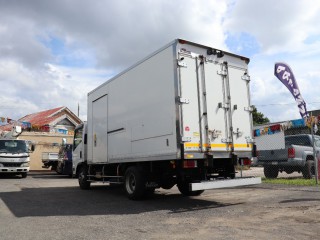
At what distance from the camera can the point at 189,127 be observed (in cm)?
823

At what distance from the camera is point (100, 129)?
12.1 meters

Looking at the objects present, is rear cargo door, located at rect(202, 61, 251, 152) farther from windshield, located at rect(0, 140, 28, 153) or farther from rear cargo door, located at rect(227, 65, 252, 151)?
windshield, located at rect(0, 140, 28, 153)

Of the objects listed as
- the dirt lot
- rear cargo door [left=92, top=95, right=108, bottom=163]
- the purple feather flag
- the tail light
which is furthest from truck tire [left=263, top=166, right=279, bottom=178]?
rear cargo door [left=92, top=95, right=108, bottom=163]

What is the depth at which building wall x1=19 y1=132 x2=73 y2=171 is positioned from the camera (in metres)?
→ 30.3

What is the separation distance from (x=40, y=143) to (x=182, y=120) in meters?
25.1

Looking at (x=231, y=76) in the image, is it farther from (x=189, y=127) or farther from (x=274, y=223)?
(x=274, y=223)

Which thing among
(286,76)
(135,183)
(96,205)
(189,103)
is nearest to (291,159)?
(286,76)

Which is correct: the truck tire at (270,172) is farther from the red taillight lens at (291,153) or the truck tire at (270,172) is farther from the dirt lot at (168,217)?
the dirt lot at (168,217)

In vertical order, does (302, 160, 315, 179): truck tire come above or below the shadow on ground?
above

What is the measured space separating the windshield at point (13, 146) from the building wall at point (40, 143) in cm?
930

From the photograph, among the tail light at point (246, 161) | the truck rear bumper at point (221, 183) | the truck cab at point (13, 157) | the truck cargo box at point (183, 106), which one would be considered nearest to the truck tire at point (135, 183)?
the truck cargo box at point (183, 106)

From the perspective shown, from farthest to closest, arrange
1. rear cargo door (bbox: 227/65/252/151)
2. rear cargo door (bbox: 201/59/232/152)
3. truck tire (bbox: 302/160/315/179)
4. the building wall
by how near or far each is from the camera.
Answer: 1. the building wall
2. truck tire (bbox: 302/160/315/179)
3. rear cargo door (bbox: 227/65/252/151)
4. rear cargo door (bbox: 201/59/232/152)

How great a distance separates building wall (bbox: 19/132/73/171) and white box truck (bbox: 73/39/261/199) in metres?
21.5

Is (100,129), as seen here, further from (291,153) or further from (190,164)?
(291,153)
